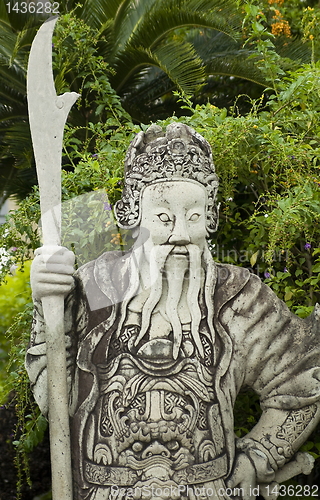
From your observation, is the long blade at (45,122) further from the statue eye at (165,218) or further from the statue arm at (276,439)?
the statue arm at (276,439)

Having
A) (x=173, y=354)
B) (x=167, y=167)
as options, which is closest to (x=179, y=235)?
(x=167, y=167)

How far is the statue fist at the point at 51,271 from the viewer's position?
2.54 m

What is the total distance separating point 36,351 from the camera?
277 centimetres

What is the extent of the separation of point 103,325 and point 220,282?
64 centimetres

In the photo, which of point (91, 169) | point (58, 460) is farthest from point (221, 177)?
point (58, 460)

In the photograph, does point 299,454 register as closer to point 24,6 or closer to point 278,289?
point 278,289

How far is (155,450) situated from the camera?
266cm

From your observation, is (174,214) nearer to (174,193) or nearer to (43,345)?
(174,193)

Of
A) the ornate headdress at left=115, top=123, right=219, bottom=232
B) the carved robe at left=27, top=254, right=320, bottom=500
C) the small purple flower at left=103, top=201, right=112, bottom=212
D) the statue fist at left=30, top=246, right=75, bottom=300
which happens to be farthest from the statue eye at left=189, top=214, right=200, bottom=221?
the small purple flower at left=103, top=201, right=112, bottom=212

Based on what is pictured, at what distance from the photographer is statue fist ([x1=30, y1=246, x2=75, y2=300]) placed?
2.54 m

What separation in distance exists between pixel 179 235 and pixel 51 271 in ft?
2.08

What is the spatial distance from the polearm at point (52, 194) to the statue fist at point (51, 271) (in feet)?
0.15

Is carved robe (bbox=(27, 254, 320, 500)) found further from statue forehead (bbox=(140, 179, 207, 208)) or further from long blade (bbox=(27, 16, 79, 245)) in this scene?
long blade (bbox=(27, 16, 79, 245))

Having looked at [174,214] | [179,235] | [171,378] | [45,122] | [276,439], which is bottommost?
[276,439]
